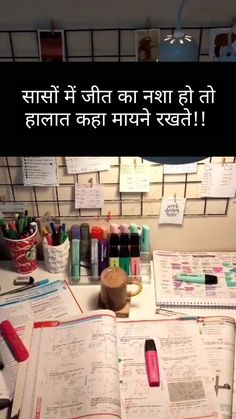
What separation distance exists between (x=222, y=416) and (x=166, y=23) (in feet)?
2.66

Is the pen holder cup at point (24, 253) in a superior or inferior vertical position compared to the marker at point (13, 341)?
superior

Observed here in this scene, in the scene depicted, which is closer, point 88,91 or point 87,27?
point 88,91

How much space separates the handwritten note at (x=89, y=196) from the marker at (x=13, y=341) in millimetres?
368

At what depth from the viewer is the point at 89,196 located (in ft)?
3.56

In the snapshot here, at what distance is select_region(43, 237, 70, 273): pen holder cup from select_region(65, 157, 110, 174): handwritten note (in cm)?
21

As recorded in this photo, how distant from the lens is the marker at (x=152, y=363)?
2.69ft

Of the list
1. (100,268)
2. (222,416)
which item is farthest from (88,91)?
(222,416)

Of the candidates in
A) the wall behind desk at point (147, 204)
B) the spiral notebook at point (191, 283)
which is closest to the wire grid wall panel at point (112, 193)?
the wall behind desk at point (147, 204)

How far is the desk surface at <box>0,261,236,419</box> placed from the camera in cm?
99

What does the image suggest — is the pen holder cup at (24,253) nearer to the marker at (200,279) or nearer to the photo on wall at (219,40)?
the marker at (200,279)

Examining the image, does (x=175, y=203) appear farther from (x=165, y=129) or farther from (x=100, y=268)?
Result: (x=165, y=129)

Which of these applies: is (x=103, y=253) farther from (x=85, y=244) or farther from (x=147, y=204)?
(x=147, y=204)

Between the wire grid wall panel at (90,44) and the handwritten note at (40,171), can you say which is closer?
the wire grid wall panel at (90,44)

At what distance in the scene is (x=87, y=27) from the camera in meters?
0.82
